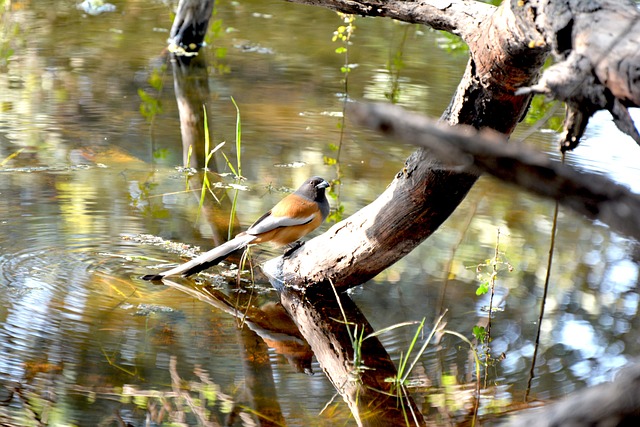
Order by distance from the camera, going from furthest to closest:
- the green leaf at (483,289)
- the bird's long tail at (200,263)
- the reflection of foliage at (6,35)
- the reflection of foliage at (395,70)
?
the reflection of foliage at (6,35)
the reflection of foliage at (395,70)
the bird's long tail at (200,263)
the green leaf at (483,289)

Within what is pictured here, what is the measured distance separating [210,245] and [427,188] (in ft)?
5.22

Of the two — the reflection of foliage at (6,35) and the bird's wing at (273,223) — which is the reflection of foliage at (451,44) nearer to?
the reflection of foliage at (6,35)

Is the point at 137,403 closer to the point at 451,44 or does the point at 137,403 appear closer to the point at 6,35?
the point at 6,35

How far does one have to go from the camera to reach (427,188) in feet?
12.7

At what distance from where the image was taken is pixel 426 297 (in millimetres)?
4488

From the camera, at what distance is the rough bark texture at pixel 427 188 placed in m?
3.33

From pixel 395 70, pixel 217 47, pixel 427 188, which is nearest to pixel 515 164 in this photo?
pixel 427 188

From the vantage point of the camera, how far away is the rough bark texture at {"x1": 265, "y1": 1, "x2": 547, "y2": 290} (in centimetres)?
333

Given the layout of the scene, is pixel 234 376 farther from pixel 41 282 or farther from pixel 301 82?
pixel 301 82

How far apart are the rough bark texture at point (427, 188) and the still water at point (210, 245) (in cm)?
25

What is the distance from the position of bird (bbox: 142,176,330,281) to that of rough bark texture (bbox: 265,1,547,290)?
14 centimetres

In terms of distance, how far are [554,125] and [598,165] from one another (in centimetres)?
138

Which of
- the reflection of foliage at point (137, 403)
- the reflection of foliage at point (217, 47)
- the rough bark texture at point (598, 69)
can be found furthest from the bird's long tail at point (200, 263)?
the reflection of foliage at point (217, 47)

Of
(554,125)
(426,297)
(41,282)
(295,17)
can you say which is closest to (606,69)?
(426,297)
